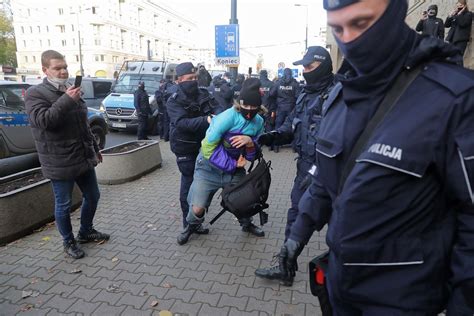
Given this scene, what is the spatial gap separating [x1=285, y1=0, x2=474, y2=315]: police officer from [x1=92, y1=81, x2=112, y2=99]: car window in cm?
1640

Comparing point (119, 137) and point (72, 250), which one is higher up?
point (72, 250)

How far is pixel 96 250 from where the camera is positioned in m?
4.07

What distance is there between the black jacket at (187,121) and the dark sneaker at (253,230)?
1.15m

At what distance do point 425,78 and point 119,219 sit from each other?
456 cm

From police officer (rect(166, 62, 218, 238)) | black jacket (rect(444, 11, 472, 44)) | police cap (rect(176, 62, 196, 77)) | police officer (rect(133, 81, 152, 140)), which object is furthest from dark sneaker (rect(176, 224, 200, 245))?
police officer (rect(133, 81, 152, 140))

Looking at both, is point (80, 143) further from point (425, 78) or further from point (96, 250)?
point (425, 78)

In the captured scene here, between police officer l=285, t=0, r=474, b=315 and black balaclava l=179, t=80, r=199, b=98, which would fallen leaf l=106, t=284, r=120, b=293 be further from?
police officer l=285, t=0, r=474, b=315

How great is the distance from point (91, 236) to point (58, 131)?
54.5 inches

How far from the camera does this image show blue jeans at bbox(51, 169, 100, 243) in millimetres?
3699

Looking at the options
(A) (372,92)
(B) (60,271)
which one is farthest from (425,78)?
(B) (60,271)

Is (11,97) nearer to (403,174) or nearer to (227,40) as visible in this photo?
(227,40)

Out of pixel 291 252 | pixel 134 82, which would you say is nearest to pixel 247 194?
pixel 291 252

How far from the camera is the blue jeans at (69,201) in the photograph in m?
3.70

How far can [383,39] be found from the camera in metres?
1.28
